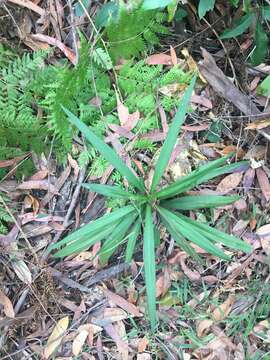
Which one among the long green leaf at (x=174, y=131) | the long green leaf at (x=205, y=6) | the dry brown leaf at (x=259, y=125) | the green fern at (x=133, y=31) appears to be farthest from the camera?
the dry brown leaf at (x=259, y=125)

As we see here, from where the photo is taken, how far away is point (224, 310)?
1825 millimetres

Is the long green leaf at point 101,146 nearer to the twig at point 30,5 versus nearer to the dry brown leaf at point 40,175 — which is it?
the dry brown leaf at point 40,175

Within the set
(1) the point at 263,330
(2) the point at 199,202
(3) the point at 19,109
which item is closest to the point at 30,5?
(3) the point at 19,109

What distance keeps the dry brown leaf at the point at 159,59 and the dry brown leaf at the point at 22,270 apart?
2.75ft

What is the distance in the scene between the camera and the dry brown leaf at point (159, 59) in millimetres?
A: 1836

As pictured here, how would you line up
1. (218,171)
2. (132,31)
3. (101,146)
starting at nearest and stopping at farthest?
(101,146), (218,171), (132,31)

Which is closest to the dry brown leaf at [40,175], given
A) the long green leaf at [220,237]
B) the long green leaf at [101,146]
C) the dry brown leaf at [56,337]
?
the long green leaf at [101,146]

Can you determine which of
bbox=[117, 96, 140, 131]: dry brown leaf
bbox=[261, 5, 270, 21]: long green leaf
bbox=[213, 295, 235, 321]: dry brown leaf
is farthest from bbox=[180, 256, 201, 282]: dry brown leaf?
bbox=[261, 5, 270, 21]: long green leaf

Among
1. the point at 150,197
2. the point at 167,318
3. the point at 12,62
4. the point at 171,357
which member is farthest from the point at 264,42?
the point at 171,357

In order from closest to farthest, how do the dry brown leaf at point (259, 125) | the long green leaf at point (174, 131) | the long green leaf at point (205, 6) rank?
the long green leaf at point (174, 131), the long green leaf at point (205, 6), the dry brown leaf at point (259, 125)

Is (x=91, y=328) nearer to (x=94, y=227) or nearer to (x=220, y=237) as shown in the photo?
(x=94, y=227)

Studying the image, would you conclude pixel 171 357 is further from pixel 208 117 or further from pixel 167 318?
pixel 208 117

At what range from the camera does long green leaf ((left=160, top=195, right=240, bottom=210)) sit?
1531 mm

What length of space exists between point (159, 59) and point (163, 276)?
2.51ft
